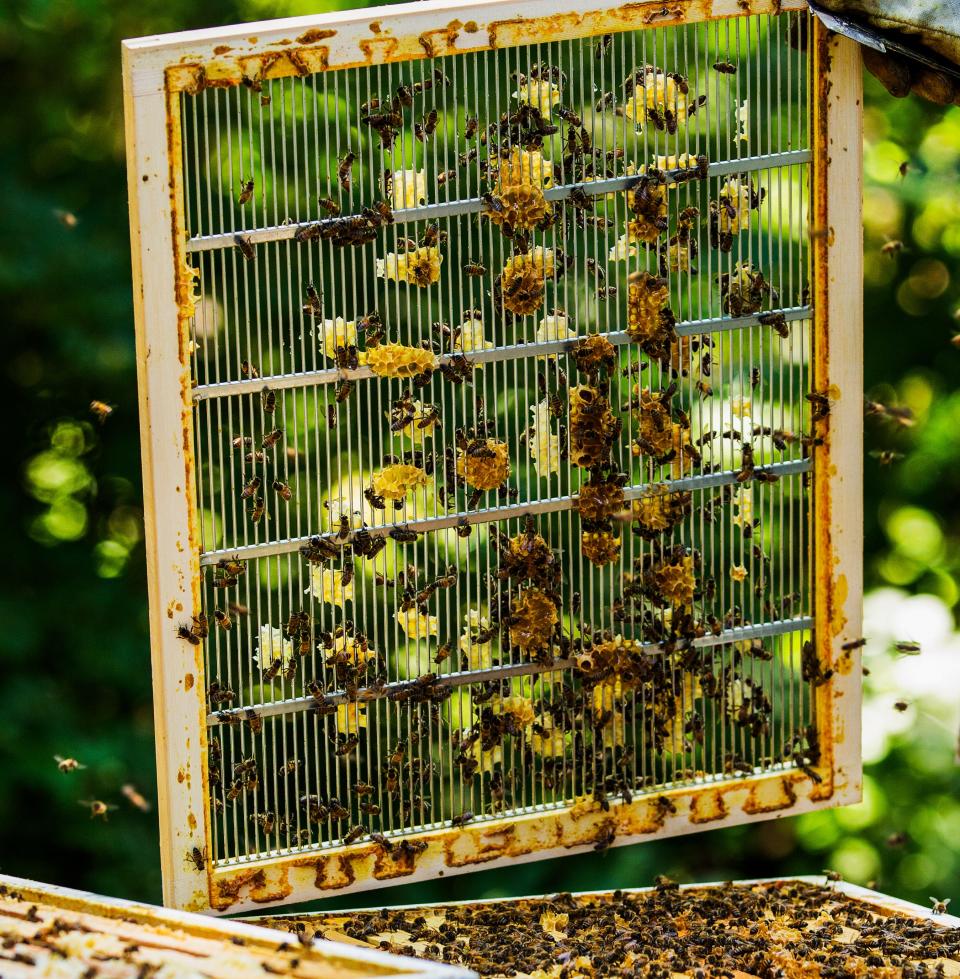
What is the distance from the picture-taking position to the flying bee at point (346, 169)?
4.42 meters

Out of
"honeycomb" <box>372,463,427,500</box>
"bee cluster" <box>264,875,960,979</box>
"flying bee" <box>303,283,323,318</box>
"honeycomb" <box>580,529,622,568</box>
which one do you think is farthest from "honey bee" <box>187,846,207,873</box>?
"flying bee" <box>303,283,323,318</box>

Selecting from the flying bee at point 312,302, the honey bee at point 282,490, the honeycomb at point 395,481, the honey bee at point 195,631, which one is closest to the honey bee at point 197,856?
the honey bee at point 195,631

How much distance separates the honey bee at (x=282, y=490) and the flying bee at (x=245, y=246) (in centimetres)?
73

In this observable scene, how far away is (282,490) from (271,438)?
180 mm

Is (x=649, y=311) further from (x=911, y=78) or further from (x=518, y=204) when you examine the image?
(x=911, y=78)

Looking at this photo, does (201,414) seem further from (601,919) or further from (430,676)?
(601,919)

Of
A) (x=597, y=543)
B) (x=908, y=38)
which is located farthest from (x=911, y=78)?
(x=597, y=543)

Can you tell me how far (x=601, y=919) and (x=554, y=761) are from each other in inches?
23.5

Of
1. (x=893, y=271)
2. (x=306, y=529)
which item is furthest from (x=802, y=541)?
(x=893, y=271)

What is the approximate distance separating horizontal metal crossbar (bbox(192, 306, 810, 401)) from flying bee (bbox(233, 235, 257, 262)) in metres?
0.40

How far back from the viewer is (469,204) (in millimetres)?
4566

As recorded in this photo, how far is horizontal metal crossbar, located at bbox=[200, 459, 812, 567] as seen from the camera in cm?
456

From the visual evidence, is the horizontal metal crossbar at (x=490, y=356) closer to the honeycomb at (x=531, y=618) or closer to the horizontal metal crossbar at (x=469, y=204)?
the horizontal metal crossbar at (x=469, y=204)

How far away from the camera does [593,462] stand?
15.8 feet
